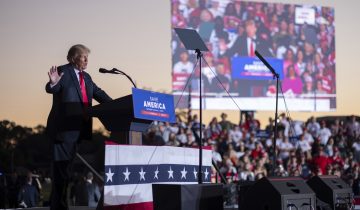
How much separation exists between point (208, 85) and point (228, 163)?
5.68 meters

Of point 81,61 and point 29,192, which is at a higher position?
point 81,61

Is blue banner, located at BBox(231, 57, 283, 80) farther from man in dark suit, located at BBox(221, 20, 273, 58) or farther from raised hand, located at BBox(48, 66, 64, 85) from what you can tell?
raised hand, located at BBox(48, 66, 64, 85)

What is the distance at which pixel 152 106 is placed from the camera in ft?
22.7

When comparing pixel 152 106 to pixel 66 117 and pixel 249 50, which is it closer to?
pixel 66 117

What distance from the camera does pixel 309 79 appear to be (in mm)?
21984

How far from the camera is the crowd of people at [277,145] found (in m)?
15.4

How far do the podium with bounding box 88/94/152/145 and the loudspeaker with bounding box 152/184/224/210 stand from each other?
20.2 inches

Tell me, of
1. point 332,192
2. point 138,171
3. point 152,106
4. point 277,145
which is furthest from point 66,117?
point 277,145

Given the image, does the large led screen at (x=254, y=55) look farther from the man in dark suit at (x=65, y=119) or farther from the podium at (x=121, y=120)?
the man in dark suit at (x=65, y=119)

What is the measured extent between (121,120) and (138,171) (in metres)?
0.59

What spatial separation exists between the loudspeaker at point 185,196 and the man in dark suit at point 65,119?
31.8 inches

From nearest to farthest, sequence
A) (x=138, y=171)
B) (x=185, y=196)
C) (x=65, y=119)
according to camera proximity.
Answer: (x=65, y=119)
(x=185, y=196)
(x=138, y=171)

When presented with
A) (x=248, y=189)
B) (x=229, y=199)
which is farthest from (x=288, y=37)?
(x=248, y=189)

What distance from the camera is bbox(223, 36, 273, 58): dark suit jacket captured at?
20.8 meters
